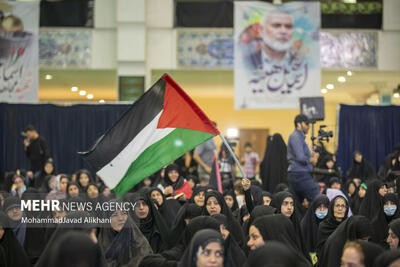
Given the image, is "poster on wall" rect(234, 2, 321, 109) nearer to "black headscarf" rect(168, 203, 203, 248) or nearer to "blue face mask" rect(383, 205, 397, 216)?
"blue face mask" rect(383, 205, 397, 216)

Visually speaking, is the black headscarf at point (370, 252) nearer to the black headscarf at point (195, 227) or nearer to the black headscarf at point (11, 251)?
the black headscarf at point (195, 227)

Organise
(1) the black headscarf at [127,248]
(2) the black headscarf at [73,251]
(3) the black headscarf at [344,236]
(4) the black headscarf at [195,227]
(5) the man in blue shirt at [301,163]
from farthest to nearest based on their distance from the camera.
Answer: (5) the man in blue shirt at [301,163] → (1) the black headscarf at [127,248] → (3) the black headscarf at [344,236] → (4) the black headscarf at [195,227] → (2) the black headscarf at [73,251]

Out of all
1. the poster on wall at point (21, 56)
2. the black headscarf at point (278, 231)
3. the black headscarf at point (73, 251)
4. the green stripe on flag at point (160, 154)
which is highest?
the poster on wall at point (21, 56)

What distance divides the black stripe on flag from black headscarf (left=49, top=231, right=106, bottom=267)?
232 centimetres

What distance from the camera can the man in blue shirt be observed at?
7.64 metres

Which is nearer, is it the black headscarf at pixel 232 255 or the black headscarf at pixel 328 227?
the black headscarf at pixel 232 255

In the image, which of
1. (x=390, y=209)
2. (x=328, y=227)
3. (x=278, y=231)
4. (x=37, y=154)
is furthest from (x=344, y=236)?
(x=37, y=154)

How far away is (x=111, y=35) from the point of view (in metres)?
13.9

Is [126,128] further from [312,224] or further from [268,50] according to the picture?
[268,50]

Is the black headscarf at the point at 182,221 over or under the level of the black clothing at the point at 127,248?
over

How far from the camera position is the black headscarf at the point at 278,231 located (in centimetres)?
415

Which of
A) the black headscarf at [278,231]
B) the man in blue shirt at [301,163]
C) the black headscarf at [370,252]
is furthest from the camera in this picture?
the man in blue shirt at [301,163]

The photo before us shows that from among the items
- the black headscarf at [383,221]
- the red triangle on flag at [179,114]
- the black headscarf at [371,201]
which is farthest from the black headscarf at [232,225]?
the black headscarf at [371,201]

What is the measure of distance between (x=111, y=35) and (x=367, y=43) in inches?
216
